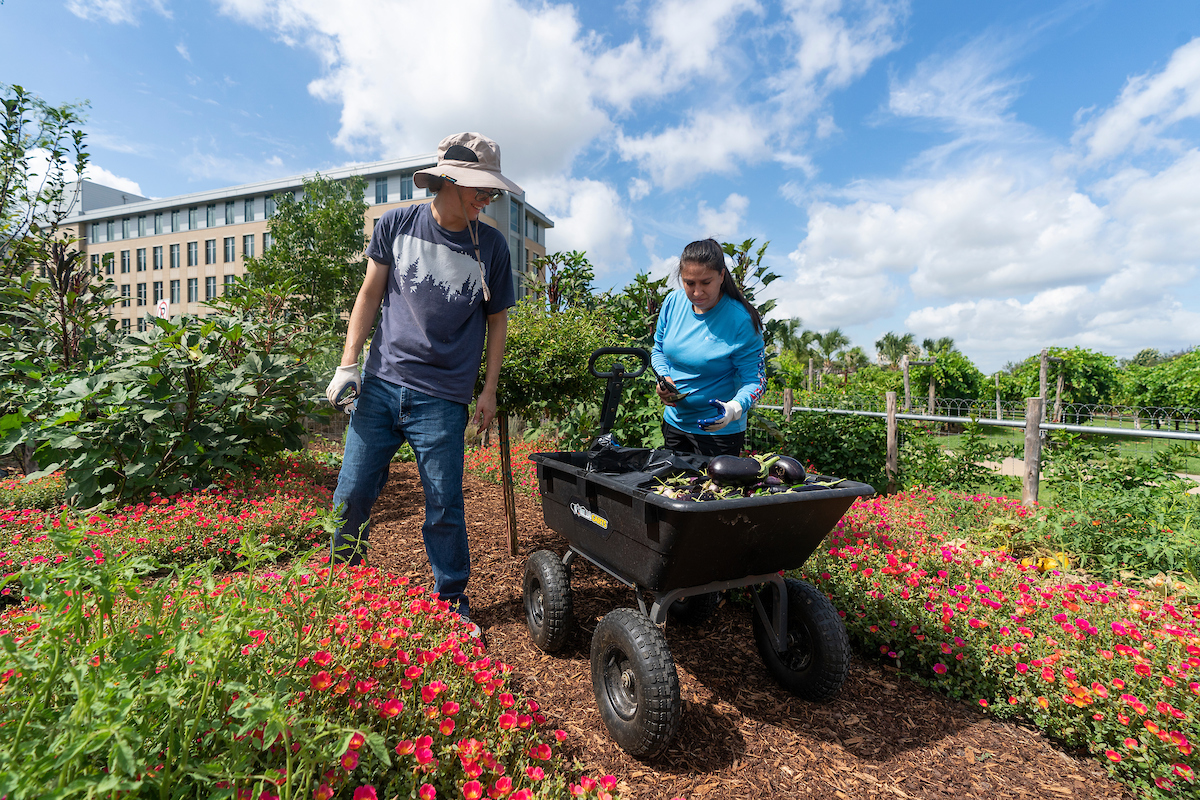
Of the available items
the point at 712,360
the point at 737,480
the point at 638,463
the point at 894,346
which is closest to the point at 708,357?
the point at 712,360

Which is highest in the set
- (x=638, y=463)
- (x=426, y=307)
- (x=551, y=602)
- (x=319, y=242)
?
(x=319, y=242)

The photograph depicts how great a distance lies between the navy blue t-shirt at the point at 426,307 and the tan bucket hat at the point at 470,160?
190 mm

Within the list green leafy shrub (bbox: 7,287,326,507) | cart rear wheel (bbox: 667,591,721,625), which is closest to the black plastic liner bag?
cart rear wheel (bbox: 667,591,721,625)

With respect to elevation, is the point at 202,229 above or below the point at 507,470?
above

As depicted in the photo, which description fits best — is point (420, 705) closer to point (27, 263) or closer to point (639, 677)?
point (639, 677)

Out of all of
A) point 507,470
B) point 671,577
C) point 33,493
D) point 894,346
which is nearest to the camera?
point 671,577

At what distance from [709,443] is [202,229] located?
176 feet

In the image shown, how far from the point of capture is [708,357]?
8.22 feet

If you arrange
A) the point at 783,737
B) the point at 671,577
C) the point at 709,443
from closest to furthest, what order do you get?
1. the point at 671,577
2. the point at 783,737
3. the point at 709,443

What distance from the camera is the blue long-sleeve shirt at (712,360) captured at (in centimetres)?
251

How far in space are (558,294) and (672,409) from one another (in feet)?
12.8

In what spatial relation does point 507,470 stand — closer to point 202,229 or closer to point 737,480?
point 737,480

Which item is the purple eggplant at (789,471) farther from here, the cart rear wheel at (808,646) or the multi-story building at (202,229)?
the multi-story building at (202,229)

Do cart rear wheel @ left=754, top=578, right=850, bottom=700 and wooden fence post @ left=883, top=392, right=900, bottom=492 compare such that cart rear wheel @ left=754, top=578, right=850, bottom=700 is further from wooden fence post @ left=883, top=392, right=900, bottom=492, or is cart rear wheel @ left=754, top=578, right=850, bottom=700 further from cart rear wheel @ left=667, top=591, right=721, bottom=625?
wooden fence post @ left=883, top=392, right=900, bottom=492
